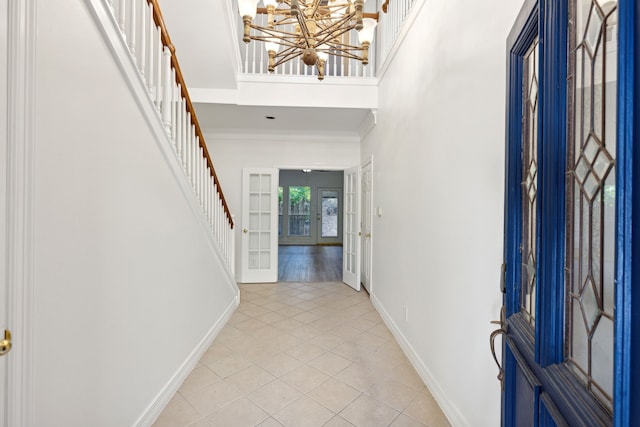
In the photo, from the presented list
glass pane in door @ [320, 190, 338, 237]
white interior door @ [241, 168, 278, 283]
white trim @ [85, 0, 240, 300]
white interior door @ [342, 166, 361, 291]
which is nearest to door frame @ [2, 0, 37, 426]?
white trim @ [85, 0, 240, 300]

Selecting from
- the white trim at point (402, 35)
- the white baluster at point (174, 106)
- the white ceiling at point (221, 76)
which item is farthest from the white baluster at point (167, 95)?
the white trim at point (402, 35)

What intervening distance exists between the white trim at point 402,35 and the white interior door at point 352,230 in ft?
5.18

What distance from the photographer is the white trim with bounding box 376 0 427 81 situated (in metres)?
2.61

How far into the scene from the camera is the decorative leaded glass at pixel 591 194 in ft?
2.04

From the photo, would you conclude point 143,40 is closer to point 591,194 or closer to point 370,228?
point 591,194

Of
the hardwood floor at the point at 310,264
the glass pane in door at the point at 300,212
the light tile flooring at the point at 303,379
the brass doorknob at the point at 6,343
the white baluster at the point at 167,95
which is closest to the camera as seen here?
the brass doorknob at the point at 6,343

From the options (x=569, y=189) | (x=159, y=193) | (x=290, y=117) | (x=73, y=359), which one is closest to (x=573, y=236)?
(x=569, y=189)

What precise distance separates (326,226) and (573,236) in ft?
33.8

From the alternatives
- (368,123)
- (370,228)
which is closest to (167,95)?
(368,123)

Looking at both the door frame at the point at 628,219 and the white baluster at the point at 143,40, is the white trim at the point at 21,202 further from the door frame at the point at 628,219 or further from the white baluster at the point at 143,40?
the door frame at the point at 628,219

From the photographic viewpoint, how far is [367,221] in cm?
483

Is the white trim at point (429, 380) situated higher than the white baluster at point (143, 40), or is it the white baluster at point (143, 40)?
the white baluster at point (143, 40)

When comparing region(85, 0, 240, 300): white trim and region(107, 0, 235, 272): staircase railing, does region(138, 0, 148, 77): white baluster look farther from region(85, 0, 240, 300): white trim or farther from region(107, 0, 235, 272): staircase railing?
region(85, 0, 240, 300): white trim

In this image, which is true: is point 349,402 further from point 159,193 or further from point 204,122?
point 204,122
